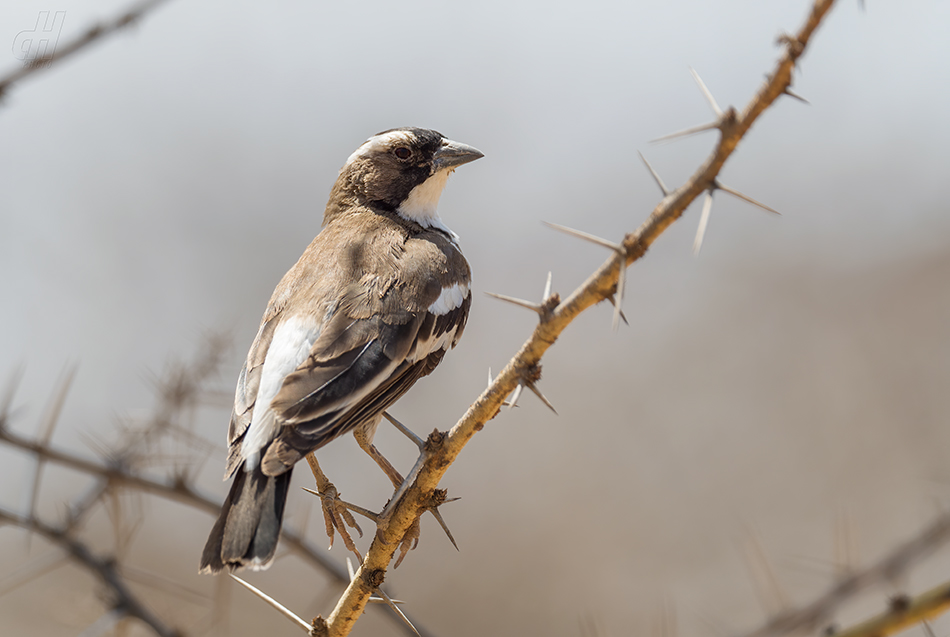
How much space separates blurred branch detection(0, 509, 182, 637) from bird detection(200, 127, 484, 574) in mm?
902

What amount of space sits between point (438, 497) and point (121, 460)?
168 centimetres

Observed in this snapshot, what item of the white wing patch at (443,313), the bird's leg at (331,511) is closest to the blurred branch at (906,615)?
the bird's leg at (331,511)

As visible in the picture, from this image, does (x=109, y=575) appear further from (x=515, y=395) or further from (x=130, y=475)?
(x=515, y=395)

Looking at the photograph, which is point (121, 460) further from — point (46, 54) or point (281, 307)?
point (46, 54)

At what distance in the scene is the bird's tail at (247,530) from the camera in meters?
2.56

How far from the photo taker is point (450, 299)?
4012 millimetres

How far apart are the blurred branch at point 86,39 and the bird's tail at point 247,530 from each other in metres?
1.99

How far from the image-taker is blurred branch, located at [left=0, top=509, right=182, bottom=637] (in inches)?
130

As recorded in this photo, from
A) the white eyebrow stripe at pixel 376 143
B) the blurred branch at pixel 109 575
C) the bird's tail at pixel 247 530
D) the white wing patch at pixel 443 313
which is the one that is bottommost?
the blurred branch at pixel 109 575

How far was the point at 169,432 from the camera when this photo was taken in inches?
144

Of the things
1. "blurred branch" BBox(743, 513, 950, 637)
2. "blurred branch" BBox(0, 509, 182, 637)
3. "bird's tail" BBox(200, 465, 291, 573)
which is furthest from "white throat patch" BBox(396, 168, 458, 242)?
"blurred branch" BBox(743, 513, 950, 637)

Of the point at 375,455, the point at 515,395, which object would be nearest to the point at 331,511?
the point at 375,455

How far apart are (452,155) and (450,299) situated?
4.13 ft

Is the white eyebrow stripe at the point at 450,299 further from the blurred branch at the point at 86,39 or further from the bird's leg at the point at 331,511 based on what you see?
the blurred branch at the point at 86,39
